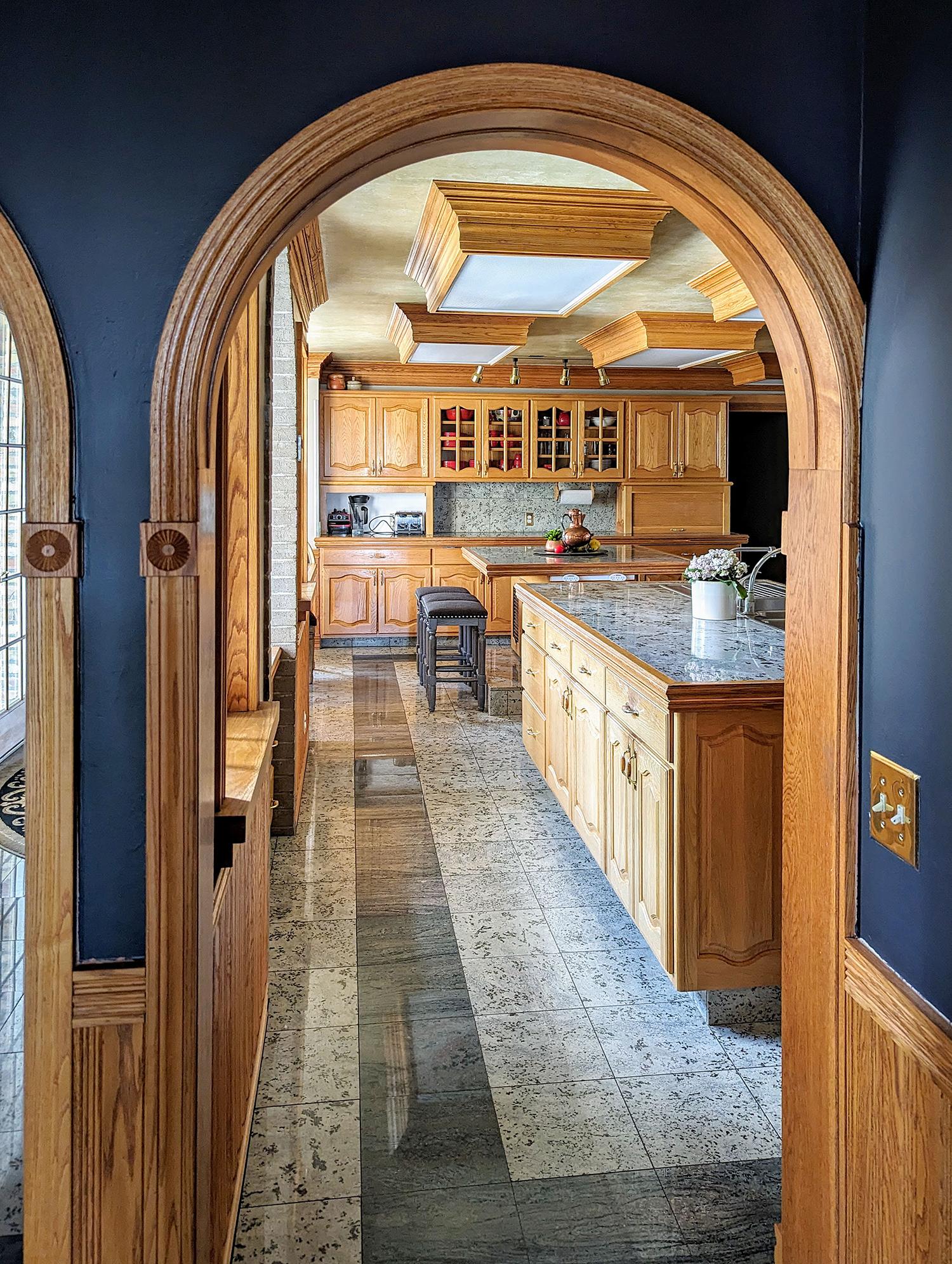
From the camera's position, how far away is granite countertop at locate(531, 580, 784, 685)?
2918 millimetres

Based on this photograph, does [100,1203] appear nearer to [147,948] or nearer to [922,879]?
[147,948]

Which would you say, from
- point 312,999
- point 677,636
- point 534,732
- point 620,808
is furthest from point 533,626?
point 312,999

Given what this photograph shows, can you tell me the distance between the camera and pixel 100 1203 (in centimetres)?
144

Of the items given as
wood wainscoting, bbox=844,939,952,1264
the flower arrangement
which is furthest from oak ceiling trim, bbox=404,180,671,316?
wood wainscoting, bbox=844,939,952,1264

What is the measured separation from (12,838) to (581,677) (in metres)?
2.48

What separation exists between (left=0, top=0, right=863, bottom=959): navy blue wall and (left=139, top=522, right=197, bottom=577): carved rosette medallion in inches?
1.1

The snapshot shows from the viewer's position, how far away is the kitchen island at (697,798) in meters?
2.74

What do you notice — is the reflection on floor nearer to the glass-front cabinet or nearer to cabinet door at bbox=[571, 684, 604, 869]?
cabinet door at bbox=[571, 684, 604, 869]

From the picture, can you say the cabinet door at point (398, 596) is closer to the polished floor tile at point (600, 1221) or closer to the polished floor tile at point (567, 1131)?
the polished floor tile at point (567, 1131)

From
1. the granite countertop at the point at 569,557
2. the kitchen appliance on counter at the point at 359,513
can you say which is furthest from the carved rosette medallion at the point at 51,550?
the kitchen appliance on counter at the point at 359,513

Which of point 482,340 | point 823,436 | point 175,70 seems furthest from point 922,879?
point 482,340


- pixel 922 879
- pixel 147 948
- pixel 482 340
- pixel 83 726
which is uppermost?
pixel 482 340

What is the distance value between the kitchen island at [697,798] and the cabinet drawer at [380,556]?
6.02m

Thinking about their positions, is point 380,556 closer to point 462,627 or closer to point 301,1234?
point 462,627
